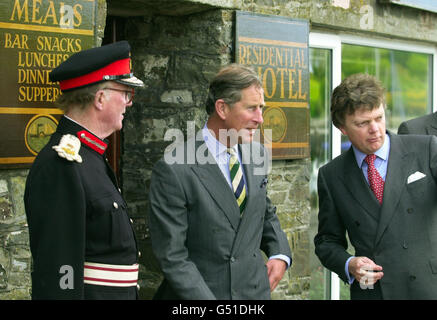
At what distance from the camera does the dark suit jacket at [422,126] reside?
14.3ft

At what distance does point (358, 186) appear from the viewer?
3209 mm

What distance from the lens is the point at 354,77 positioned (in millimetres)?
3244

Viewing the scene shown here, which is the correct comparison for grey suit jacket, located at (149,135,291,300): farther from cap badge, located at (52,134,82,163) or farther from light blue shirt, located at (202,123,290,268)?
cap badge, located at (52,134,82,163)

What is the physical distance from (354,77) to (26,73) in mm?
1856

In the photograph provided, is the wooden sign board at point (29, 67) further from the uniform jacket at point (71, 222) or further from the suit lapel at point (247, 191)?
the suit lapel at point (247, 191)

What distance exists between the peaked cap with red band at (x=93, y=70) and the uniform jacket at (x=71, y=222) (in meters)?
0.20

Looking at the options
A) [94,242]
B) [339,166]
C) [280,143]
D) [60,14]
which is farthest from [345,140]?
[94,242]

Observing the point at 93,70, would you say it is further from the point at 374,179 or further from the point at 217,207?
the point at 374,179

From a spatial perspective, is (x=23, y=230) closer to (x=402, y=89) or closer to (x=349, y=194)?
(x=349, y=194)

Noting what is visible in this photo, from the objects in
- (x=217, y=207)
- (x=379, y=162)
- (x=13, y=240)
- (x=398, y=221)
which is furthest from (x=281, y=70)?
(x=13, y=240)

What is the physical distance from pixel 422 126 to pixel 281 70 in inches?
50.4

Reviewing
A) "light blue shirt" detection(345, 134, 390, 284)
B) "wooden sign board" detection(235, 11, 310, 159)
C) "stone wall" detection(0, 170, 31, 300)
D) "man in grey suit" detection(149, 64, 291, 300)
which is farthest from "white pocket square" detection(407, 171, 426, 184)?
"stone wall" detection(0, 170, 31, 300)
